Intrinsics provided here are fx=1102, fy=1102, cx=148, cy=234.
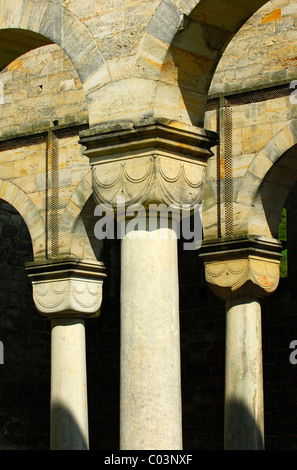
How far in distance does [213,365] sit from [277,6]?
21.1 ft

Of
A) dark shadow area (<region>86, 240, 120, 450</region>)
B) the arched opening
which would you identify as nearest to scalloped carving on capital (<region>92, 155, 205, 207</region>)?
the arched opening

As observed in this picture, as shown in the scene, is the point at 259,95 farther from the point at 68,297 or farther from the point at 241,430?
the point at 241,430

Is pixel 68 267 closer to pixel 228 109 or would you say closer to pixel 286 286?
pixel 228 109

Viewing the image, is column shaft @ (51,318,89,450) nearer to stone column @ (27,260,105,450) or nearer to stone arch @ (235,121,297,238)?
stone column @ (27,260,105,450)

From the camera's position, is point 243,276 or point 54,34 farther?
point 243,276

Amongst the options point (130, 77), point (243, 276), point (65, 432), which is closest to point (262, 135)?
point (243, 276)

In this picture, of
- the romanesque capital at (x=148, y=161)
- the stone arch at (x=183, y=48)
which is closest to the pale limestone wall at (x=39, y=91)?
the stone arch at (x=183, y=48)

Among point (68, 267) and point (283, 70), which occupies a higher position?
point (283, 70)

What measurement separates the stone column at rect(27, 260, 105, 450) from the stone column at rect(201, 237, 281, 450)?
5.67ft

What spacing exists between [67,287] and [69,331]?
532 millimetres

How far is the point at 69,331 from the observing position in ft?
42.1
